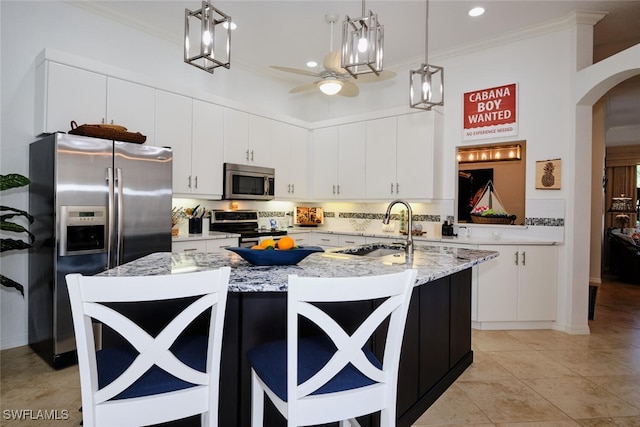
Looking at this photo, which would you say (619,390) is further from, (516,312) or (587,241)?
(587,241)

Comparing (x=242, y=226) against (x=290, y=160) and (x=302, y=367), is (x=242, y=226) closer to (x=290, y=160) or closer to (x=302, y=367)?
(x=290, y=160)

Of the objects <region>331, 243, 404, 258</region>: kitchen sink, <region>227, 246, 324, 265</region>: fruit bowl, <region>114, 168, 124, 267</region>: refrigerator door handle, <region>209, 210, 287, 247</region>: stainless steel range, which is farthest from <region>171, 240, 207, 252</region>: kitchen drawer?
<region>227, 246, 324, 265</region>: fruit bowl

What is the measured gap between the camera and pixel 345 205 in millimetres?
5551

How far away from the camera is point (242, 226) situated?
15.8 feet

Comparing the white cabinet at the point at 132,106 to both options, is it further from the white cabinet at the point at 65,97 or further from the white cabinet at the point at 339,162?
the white cabinet at the point at 339,162

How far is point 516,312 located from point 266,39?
4053 mm

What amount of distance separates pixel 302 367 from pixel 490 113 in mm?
3974

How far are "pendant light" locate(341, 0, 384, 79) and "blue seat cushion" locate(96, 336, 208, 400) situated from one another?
5.17ft

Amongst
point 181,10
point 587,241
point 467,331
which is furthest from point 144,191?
point 587,241

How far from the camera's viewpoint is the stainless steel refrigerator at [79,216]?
2.77m

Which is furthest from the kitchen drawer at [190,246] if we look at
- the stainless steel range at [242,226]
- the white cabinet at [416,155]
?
the white cabinet at [416,155]

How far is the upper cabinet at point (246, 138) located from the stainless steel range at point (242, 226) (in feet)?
2.32

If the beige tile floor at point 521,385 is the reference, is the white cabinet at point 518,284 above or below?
above

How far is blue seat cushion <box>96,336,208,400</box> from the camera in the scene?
1.19 m
